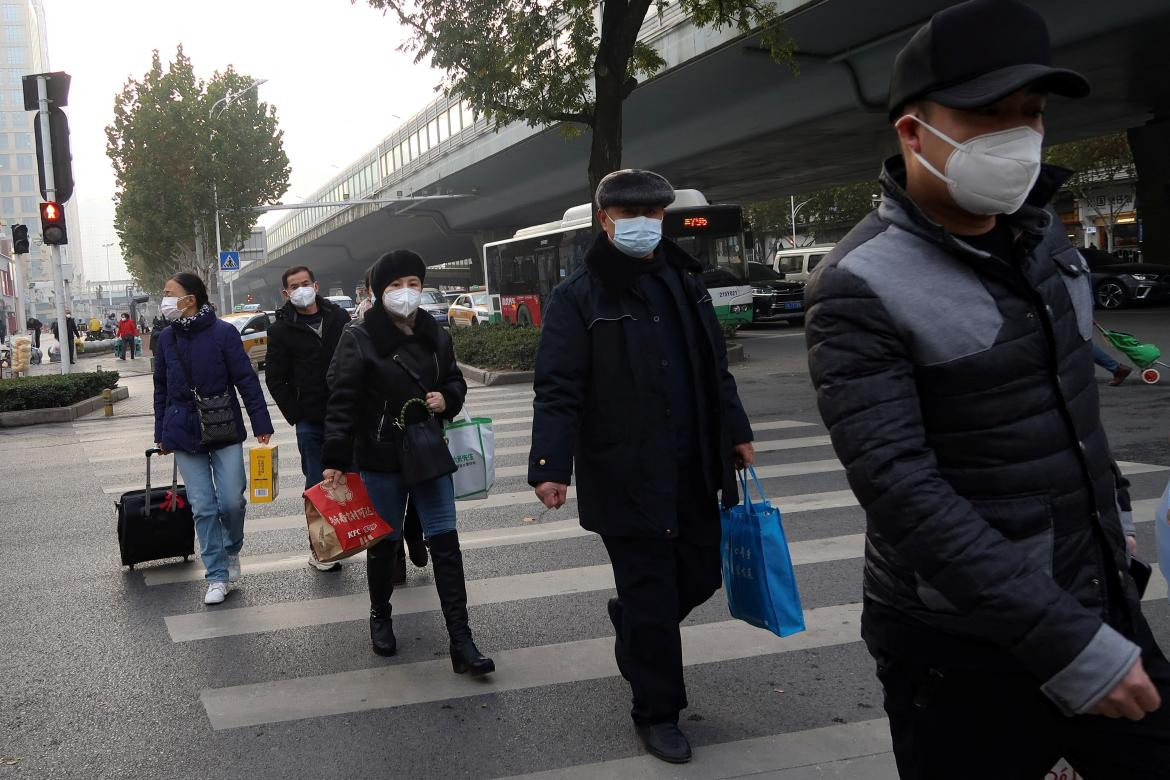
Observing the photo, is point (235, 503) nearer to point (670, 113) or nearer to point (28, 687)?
point (28, 687)

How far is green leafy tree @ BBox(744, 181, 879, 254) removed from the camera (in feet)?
179

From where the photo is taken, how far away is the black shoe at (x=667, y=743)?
140 inches

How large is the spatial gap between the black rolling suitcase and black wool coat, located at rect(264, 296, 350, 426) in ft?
2.54

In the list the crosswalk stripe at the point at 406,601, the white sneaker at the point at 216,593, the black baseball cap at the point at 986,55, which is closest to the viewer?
the black baseball cap at the point at 986,55

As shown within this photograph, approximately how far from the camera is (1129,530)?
2166 mm

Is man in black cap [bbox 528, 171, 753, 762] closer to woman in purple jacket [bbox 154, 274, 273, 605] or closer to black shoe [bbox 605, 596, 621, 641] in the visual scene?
black shoe [bbox 605, 596, 621, 641]

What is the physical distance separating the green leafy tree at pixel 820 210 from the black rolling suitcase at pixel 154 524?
44230 mm

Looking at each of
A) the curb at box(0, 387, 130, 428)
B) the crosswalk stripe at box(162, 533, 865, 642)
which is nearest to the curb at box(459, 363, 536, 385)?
the curb at box(0, 387, 130, 428)

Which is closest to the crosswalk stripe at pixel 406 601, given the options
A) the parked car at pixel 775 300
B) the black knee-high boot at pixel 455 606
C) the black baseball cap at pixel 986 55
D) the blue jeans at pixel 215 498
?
Result: the blue jeans at pixel 215 498

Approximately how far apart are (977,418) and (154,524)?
563 centimetres

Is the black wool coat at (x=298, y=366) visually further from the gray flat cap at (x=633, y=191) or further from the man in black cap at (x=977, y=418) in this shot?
the man in black cap at (x=977, y=418)

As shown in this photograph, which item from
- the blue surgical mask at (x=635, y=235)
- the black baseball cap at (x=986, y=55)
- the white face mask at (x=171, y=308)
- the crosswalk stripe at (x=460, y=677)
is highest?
the black baseball cap at (x=986, y=55)

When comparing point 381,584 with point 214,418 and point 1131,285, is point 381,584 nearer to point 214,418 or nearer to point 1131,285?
point 214,418

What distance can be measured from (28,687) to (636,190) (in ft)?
10.8
